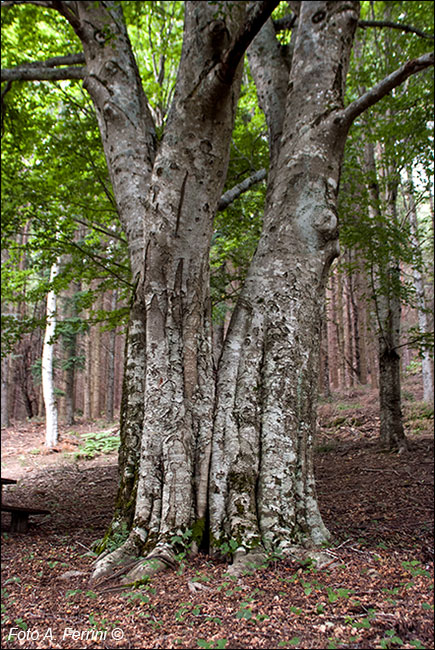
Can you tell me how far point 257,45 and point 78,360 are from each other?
12910 mm

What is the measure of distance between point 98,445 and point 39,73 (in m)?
9.67

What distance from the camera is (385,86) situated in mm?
A: 3887

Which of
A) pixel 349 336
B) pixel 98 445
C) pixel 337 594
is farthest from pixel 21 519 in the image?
pixel 349 336

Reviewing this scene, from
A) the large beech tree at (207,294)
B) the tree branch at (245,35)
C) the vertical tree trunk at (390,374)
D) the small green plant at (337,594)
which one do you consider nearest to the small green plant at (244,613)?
the small green plant at (337,594)

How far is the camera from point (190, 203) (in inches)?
154

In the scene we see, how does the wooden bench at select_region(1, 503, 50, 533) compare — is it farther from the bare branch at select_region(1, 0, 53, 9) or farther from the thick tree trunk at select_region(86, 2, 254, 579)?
the bare branch at select_region(1, 0, 53, 9)

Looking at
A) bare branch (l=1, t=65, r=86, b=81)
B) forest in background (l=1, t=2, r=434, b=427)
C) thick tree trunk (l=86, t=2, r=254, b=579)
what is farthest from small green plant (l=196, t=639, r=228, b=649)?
bare branch (l=1, t=65, r=86, b=81)

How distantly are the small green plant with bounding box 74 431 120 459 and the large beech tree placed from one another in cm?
833

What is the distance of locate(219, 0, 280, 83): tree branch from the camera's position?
2912 millimetres

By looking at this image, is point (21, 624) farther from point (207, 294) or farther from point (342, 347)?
point (342, 347)

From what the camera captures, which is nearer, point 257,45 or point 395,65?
point 257,45

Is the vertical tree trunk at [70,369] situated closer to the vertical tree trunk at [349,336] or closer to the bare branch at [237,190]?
the vertical tree trunk at [349,336]

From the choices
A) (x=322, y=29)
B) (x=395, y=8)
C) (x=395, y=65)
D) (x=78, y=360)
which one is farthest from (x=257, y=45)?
(x=78, y=360)

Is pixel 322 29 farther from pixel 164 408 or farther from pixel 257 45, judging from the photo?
pixel 164 408
